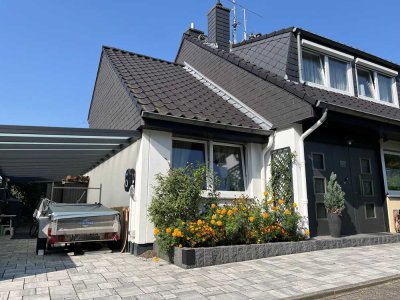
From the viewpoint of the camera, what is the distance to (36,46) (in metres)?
8.93

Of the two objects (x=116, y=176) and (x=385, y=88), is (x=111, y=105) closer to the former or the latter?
(x=116, y=176)

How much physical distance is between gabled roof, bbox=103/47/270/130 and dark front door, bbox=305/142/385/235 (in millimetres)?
1753

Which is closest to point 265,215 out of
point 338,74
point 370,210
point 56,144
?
point 370,210

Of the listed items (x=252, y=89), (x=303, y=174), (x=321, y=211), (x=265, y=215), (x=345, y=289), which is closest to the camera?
(x=345, y=289)

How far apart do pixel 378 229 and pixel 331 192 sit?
2.66 meters

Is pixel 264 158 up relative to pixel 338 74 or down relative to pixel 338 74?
down

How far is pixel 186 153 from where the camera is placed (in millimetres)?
7816

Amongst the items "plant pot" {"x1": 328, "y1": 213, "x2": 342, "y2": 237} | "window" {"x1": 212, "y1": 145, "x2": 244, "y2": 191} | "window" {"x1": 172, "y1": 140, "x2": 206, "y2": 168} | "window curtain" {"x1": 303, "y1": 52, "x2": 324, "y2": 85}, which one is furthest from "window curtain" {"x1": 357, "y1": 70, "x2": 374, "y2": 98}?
"window" {"x1": 172, "y1": 140, "x2": 206, "y2": 168}

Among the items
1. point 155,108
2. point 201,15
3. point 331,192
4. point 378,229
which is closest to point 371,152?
point 378,229

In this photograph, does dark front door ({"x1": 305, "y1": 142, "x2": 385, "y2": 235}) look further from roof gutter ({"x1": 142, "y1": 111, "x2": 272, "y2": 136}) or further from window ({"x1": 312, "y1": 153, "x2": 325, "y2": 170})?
roof gutter ({"x1": 142, "y1": 111, "x2": 272, "y2": 136})

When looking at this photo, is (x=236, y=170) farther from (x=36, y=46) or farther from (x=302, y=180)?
(x=36, y=46)

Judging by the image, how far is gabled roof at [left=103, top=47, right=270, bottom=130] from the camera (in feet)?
25.4

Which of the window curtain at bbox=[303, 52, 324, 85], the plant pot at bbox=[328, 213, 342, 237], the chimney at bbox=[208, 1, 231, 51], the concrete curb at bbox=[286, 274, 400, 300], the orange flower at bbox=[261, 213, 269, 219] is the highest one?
the chimney at bbox=[208, 1, 231, 51]

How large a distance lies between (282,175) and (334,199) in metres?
1.37
